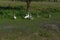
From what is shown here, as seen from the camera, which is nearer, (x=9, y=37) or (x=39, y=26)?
(x=9, y=37)

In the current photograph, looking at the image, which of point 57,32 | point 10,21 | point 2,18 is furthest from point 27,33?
point 2,18

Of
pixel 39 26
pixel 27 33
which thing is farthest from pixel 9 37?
pixel 39 26

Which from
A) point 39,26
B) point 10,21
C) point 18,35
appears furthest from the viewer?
point 10,21

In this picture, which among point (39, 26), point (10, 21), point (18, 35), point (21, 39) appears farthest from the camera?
point (10, 21)

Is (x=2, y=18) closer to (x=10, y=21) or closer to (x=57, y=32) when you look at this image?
(x=10, y=21)

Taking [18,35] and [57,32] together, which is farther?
[57,32]

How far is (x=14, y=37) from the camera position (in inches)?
512

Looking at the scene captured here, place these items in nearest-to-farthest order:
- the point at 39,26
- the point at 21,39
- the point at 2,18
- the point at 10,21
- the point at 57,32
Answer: the point at 21,39
the point at 57,32
the point at 39,26
the point at 10,21
the point at 2,18

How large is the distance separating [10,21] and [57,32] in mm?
4560

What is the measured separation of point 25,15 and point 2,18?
75.1 inches

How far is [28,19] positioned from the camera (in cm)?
1886

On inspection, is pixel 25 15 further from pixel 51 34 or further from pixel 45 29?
pixel 51 34

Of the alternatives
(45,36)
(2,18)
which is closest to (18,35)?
(45,36)

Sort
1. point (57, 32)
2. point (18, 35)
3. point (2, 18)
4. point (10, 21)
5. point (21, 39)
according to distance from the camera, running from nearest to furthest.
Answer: point (21, 39) < point (18, 35) < point (57, 32) < point (10, 21) < point (2, 18)
